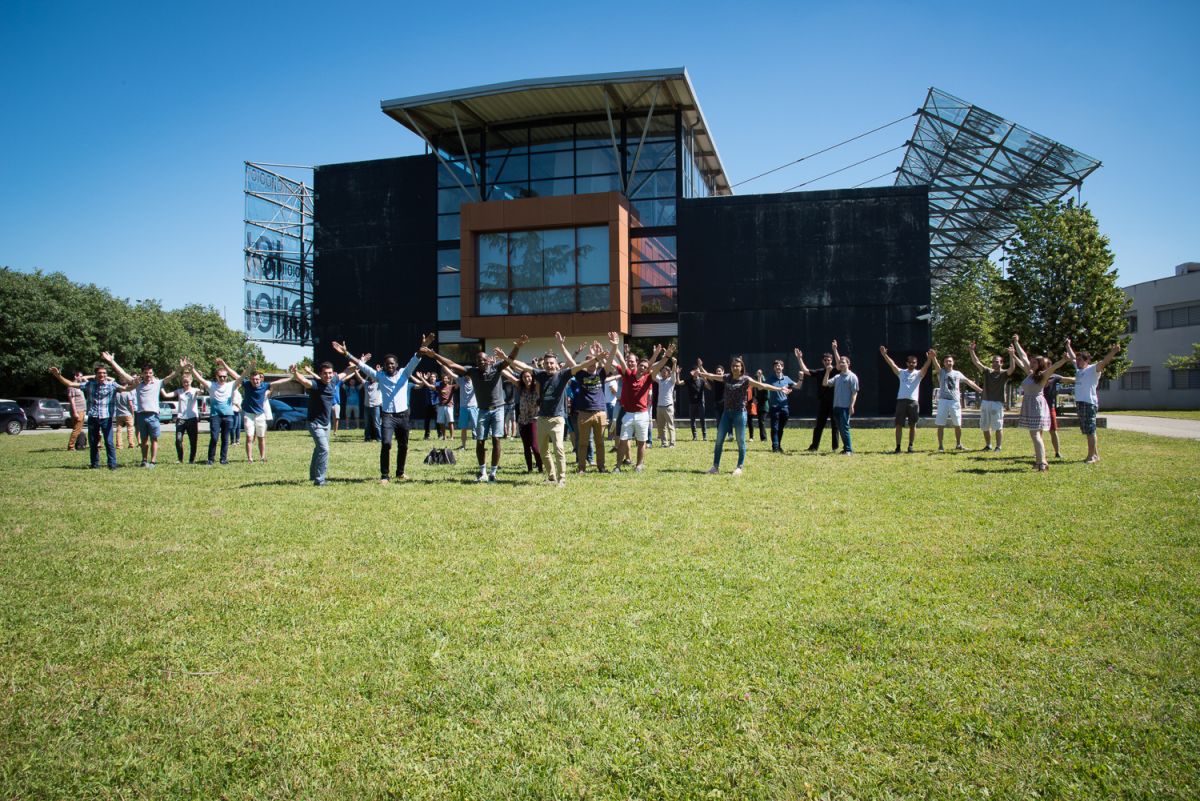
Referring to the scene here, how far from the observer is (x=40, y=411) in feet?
110

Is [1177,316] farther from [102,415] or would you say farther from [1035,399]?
[102,415]

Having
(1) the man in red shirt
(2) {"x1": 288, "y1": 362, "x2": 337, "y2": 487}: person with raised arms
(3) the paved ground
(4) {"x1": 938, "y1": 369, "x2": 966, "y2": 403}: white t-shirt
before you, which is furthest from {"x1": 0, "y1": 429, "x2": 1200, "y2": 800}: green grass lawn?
(3) the paved ground

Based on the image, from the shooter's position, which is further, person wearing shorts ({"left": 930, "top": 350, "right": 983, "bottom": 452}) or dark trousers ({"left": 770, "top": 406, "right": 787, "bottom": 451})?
dark trousers ({"left": 770, "top": 406, "right": 787, "bottom": 451})

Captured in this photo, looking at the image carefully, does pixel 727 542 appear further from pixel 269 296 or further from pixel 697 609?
pixel 269 296

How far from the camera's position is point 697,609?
464 cm

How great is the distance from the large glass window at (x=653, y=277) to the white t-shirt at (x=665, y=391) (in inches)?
484

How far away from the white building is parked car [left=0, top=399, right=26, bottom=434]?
5647 centimetres

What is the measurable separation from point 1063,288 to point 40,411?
143 ft

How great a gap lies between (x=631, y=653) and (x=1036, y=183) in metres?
38.2

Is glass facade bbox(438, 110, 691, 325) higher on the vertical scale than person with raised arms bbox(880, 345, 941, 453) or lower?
higher

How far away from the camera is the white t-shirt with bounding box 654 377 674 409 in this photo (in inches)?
640

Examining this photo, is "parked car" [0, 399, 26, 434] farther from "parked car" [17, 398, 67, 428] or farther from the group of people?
the group of people

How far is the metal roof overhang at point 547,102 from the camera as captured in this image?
2578 cm

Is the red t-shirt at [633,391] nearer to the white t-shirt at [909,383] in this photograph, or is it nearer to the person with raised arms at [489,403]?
the person with raised arms at [489,403]
